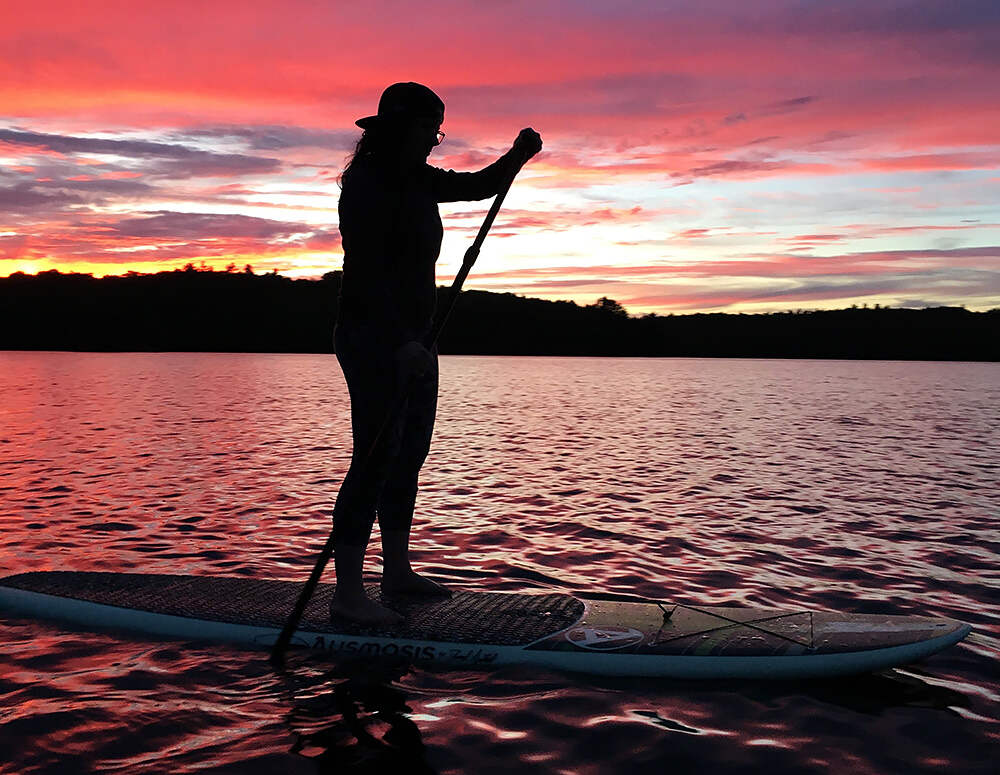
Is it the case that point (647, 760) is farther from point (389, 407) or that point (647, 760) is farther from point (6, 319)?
point (6, 319)

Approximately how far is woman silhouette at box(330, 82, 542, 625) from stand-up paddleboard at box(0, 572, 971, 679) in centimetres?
46

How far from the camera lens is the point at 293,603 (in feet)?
19.9

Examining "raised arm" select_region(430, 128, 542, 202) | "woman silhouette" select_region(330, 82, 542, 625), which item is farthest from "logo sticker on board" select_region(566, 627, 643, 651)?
"raised arm" select_region(430, 128, 542, 202)

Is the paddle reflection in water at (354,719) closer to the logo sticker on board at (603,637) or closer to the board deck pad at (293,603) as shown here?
the board deck pad at (293,603)

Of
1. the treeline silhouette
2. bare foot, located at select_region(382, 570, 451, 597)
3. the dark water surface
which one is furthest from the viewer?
the treeline silhouette

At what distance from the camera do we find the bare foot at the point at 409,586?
597 cm

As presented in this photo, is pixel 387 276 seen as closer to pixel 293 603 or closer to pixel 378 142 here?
pixel 378 142

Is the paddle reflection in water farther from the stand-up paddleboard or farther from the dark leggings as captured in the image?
the dark leggings

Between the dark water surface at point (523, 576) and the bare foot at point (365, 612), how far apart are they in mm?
295

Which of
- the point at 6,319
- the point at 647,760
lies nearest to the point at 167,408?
the point at 647,760

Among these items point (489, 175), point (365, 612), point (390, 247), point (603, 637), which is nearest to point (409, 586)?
point (365, 612)

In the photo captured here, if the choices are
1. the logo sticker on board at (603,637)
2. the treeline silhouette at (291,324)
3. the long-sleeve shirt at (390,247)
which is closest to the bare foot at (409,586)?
the logo sticker on board at (603,637)

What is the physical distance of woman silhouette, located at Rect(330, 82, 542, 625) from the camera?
5043 millimetres

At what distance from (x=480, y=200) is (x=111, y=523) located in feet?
23.8
